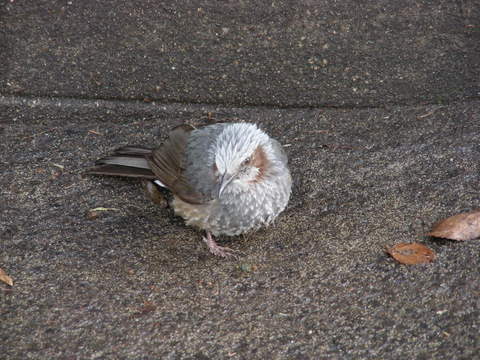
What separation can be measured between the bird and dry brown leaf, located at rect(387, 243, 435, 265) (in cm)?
80

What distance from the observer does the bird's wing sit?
4.06 meters

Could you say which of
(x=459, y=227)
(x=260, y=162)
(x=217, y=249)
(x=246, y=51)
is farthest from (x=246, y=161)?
(x=246, y=51)

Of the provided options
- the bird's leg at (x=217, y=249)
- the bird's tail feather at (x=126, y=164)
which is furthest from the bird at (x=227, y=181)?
the bird's tail feather at (x=126, y=164)

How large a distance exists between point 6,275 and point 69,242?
1.50 feet

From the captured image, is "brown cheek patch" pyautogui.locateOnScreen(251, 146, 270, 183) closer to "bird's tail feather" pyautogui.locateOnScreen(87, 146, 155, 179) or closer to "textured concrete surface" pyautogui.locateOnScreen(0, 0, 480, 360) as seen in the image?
"textured concrete surface" pyautogui.locateOnScreen(0, 0, 480, 360)

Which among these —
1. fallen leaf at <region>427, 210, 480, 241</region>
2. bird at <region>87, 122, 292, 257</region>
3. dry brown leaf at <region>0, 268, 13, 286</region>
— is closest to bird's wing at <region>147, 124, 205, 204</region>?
bird at <region>87, 122, 292, 257</region>

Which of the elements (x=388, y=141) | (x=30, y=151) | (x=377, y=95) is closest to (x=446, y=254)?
(x=388, y=141)

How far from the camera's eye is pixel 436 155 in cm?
461

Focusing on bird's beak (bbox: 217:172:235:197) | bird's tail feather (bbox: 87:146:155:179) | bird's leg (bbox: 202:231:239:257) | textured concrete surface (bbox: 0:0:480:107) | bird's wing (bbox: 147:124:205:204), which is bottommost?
bird's leg (bbox: 202:231:239:257)

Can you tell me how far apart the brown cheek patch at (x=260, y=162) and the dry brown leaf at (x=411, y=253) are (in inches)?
38.0

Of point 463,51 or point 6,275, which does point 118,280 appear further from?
point 463,51

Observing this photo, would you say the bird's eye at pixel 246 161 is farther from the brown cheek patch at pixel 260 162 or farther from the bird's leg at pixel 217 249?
the bird's leg at pixel 217 249

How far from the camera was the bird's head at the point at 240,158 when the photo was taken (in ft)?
12.5

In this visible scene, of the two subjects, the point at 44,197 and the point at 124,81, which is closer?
the point at 44,197
